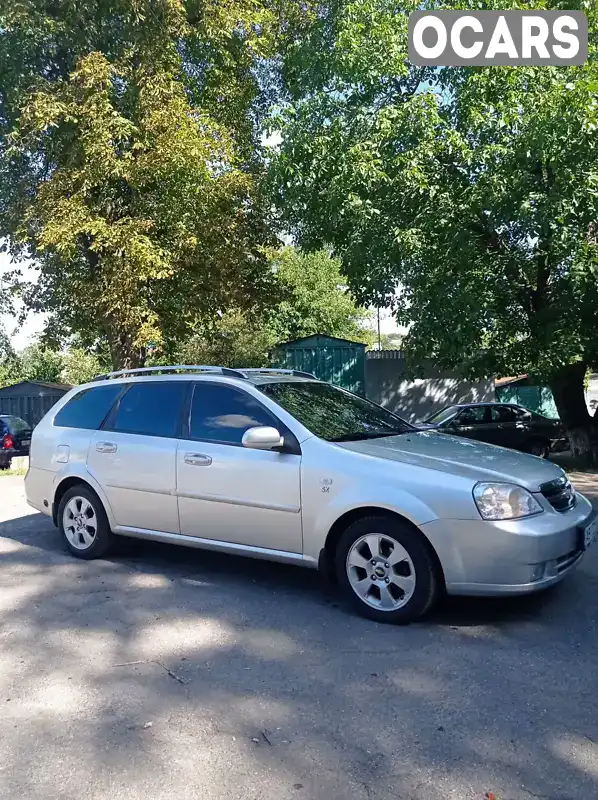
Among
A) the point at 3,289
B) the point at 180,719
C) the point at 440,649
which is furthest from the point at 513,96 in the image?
the point at 3,289

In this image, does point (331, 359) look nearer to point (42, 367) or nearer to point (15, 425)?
point (15, 425)

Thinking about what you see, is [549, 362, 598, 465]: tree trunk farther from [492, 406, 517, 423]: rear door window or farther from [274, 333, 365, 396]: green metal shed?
[274, 333, 365, 396]: green metal shed

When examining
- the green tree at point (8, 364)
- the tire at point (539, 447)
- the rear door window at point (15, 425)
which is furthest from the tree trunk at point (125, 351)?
the green tree at point (8, 364)

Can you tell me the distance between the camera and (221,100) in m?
→ 16.2

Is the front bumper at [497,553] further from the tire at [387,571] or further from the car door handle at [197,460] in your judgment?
the car door handle at [197,460]

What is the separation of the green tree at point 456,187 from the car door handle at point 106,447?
6.44 meters

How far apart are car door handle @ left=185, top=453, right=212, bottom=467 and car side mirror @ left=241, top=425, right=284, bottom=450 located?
1.79 ft

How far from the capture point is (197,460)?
5.66 meters

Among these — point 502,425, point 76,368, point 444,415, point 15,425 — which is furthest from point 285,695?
point 76,368

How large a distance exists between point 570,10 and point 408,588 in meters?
10.9

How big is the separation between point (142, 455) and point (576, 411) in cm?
1054

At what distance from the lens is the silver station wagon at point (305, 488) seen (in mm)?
4539

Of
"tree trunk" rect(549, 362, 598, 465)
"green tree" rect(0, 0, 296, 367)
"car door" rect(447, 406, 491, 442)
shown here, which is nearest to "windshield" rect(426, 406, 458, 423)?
"car door" rect(447, 406, 491, 442)

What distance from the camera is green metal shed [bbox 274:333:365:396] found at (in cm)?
1862
